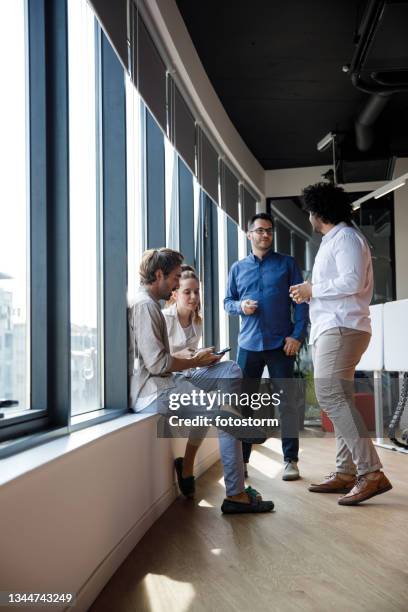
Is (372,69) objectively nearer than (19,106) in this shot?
No

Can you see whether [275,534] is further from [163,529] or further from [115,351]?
[115,351]

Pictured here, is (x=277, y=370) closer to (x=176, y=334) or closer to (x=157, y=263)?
(x=176, y=334)

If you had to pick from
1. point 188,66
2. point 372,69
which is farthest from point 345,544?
point 372,69

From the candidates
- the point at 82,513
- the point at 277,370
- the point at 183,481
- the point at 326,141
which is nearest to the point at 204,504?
the point at 183,481

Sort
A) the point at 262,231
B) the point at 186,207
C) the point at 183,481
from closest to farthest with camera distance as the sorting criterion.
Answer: the point at 183,481, the point at 262,231, the point at 186,207

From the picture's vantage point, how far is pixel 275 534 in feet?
8.57

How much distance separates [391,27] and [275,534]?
321 centimetres

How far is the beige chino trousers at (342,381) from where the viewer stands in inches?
121

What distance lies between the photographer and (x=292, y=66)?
5.27 m

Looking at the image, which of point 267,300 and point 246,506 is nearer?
point 246,506

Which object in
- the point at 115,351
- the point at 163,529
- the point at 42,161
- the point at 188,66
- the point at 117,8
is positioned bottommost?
the point at 163,529

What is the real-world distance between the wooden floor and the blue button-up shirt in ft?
3.03

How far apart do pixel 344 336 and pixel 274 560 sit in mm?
1197

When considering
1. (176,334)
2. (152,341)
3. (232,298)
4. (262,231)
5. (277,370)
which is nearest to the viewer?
(152,341)
